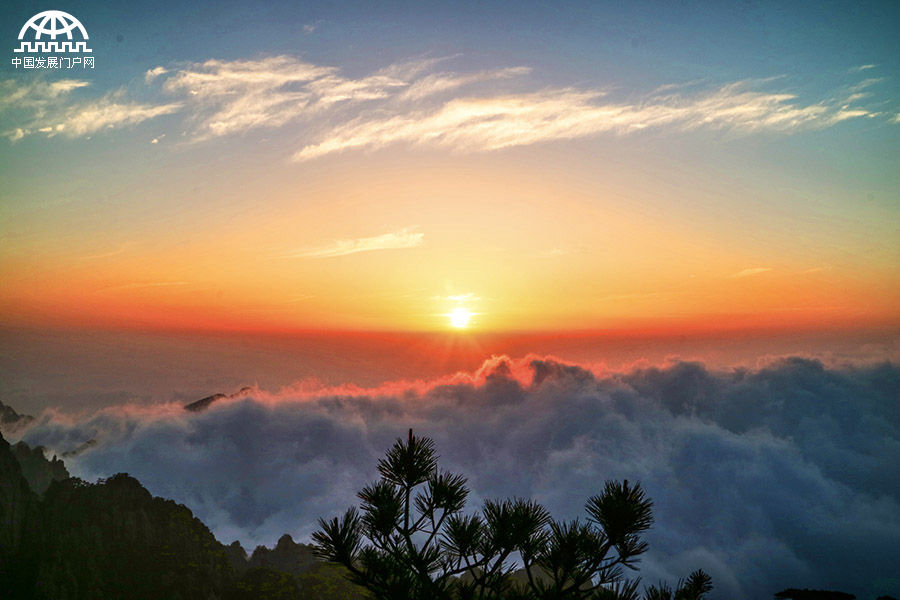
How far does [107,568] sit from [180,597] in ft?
57.4

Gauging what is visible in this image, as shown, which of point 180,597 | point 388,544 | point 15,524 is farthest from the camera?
point 180,597

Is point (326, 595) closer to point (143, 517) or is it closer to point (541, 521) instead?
point (143, 517)

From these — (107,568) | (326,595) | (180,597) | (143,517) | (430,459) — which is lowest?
(326,595)

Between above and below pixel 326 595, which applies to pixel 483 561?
above

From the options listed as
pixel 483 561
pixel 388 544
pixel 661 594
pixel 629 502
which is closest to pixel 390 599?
pixel 388 544

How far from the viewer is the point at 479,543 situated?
902cm

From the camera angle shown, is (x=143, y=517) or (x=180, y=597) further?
(x=143, y=517)

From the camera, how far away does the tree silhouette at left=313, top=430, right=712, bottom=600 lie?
810 centimetres

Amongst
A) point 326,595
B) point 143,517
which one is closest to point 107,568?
point 143,517

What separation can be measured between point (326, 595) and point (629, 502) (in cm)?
15306

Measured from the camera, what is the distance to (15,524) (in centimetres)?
10512

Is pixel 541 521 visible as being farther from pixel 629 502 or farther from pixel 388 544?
pixel 388 544

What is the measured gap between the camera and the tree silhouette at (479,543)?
319 inches

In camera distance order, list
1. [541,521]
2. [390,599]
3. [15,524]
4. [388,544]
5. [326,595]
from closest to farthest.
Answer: [390,599], [388,544], [541,521], [15,524], [326,595]
